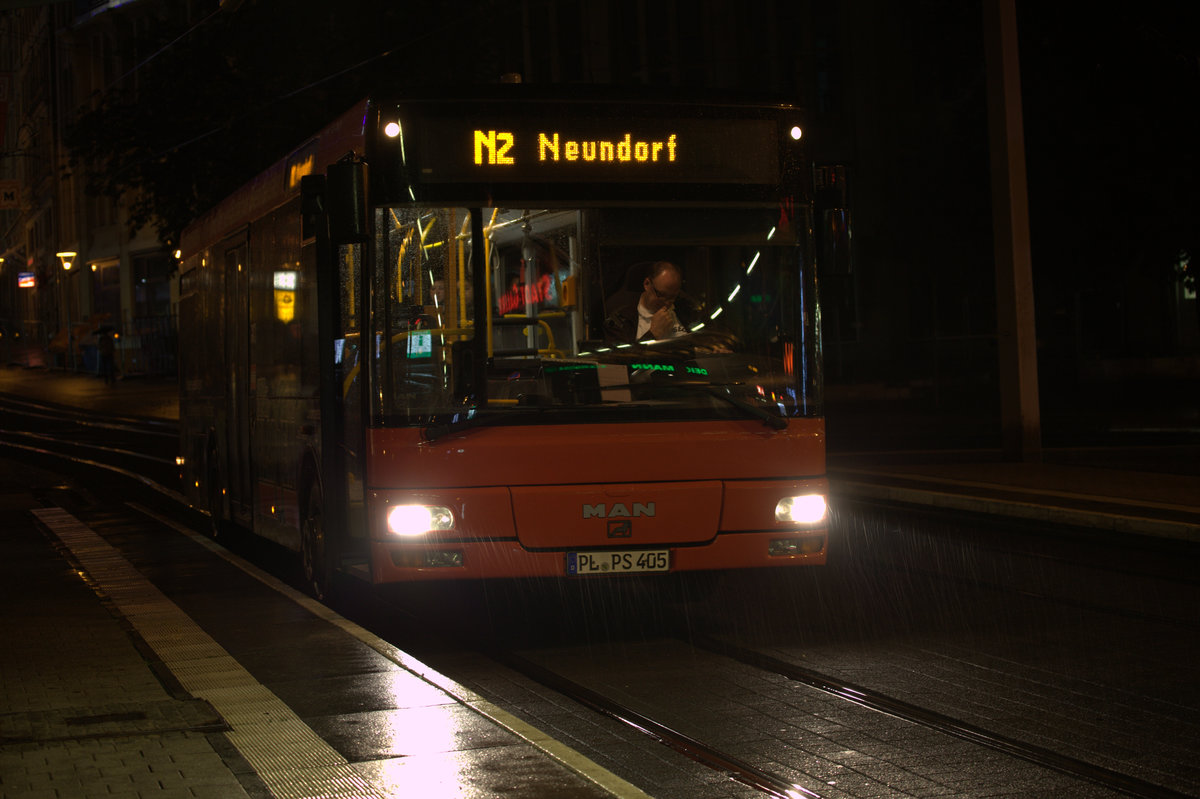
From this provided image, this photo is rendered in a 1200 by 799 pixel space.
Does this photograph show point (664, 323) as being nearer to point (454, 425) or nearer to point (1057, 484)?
point (454, 425)

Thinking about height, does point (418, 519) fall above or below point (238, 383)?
below

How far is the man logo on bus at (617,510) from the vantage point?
828 cm

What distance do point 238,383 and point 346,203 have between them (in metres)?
4.86

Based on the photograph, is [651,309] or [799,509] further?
[799,509]

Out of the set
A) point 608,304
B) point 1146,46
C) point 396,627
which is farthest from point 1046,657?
point 1146,46

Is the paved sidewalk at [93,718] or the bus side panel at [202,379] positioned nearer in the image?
the paved sidewalk at [93,718]

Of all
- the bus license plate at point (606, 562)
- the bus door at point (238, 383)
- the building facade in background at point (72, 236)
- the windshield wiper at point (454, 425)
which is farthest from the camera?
the building facade in background at point (72, 236)

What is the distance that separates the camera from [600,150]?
849 cm

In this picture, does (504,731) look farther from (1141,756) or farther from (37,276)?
(37,276)

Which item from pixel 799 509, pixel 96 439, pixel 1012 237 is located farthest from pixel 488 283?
pixel 96 439

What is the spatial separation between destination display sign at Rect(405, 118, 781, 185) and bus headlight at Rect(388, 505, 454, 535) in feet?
5.66

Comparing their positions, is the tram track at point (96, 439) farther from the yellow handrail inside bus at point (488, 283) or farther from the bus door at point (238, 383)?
the yellow handrail inside bus at point (488, 283)

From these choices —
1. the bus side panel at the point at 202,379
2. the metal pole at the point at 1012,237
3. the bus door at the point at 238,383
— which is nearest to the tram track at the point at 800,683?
the bus door at the point at 238,383

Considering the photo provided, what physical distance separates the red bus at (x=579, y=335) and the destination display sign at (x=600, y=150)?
0.04 ft
